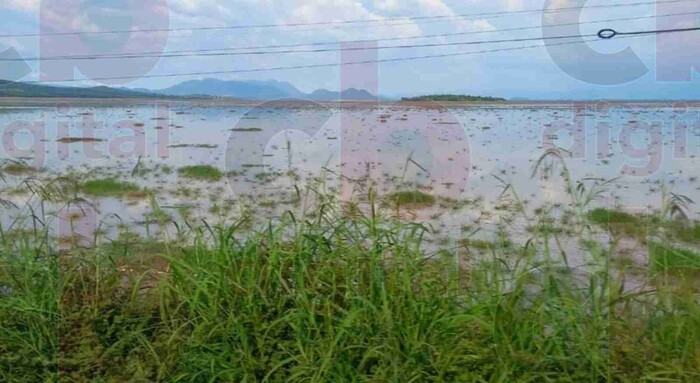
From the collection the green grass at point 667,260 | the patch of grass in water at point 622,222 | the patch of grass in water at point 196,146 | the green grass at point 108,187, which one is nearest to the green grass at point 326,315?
the green grass at point 667,260

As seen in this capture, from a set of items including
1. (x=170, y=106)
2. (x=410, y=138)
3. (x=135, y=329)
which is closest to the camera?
(x=135, y=329)

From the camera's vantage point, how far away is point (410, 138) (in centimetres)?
1188

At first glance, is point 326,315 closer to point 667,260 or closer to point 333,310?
point 333,310

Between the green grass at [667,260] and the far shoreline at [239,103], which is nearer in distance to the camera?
the green grass at [667,260]

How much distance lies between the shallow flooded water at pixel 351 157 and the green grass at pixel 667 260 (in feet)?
2.42

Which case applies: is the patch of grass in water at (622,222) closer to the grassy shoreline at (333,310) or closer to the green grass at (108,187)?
the grassy shoreline at (333,310)

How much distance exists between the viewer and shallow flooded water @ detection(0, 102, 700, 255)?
19.0 ft

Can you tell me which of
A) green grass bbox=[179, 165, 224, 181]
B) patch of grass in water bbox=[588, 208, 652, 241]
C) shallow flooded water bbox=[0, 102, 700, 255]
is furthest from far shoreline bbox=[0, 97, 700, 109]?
patch of grass in water bbox=[588, 208, 652, 241]

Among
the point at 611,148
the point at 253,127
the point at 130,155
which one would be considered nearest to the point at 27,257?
the point at 130,155

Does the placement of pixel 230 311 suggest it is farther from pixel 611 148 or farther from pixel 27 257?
pixel 611 148

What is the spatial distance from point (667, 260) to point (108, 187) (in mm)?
6053

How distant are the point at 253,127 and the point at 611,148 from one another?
21.6ft

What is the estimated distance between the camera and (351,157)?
9016mm

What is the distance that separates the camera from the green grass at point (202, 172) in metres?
8.46
